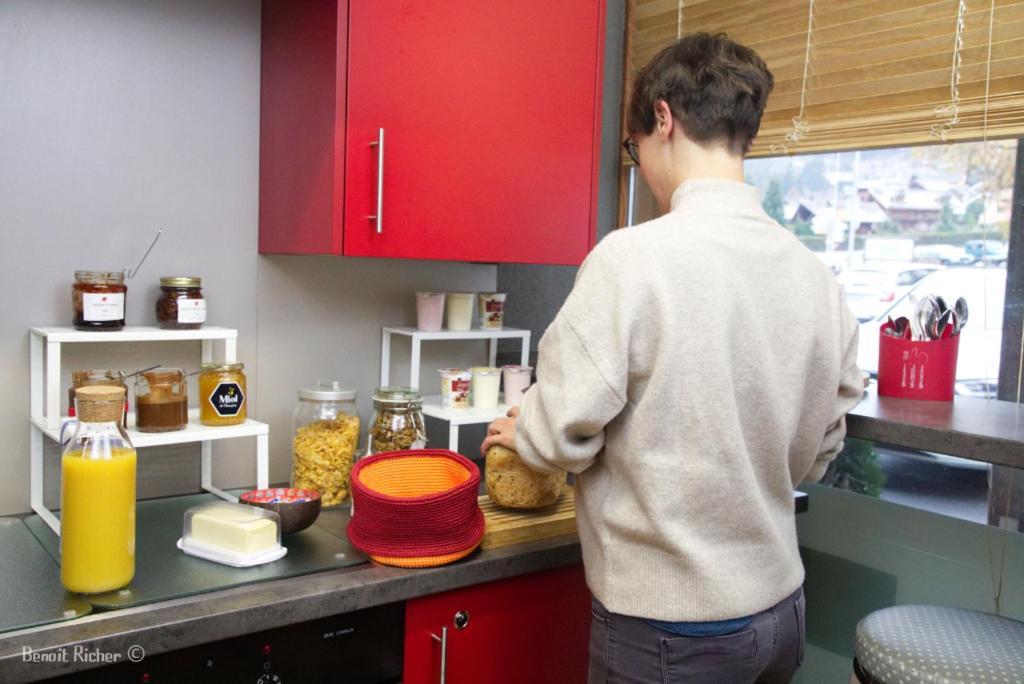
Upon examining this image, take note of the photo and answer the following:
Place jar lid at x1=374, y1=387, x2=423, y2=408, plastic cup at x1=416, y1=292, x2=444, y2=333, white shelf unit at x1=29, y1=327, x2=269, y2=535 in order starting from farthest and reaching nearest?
1. plastic cup at x1=416, y1=292, x2=444, y2=333
2. jar lid at x1=374, y1=387, x2=423, y2=408
3. white shelf unit at x1=29, y1=327, x2=269, y2=535

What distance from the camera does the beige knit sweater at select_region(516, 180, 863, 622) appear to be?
3.77ft

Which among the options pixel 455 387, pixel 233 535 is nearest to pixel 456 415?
pixel 455 387

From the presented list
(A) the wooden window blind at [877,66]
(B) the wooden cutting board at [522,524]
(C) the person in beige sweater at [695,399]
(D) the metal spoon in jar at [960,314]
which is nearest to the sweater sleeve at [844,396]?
(C) the person in beige sweater at [695,399]

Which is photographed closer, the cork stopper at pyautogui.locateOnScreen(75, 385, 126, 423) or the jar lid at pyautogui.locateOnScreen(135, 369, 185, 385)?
the cork stopper at pyautogui.locateOnScreen(75, 385, 126, 423)

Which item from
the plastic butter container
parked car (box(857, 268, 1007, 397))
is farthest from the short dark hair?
the plastic butter container

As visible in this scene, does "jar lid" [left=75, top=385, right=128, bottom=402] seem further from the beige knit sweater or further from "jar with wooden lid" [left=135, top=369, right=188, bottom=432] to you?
the beige knit sweater

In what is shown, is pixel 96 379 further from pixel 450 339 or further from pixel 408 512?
pixel 450 339

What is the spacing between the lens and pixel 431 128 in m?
1.72

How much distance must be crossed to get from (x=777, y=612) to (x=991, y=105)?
3.54 ft

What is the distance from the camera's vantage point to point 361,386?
2.12m

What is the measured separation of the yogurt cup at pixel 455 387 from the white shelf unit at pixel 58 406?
428mm

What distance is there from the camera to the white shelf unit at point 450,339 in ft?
6.32

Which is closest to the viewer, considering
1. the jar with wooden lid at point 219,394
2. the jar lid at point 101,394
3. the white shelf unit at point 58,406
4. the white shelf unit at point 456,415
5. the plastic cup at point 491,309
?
the jar lid at point 101,394

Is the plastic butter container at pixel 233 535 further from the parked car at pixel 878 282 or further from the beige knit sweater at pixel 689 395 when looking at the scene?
the parked car at pixel 878 282
